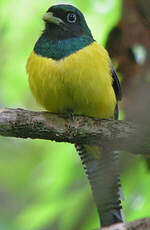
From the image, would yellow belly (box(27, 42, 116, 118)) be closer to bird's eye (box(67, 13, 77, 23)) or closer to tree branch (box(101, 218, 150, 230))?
bird's eye (box(67, 13, 77, 23))

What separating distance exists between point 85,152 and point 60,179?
50cm

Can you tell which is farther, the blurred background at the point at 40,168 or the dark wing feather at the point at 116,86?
the dark wing feather at the point at 116,86

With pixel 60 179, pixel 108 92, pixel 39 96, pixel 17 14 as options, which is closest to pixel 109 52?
pixel 108 92

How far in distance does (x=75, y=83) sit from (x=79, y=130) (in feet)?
1.81

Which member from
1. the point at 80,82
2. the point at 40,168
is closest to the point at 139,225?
the point at 80,82

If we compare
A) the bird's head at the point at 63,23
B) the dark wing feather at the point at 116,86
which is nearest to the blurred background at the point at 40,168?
the bird's head at the point at 63,23

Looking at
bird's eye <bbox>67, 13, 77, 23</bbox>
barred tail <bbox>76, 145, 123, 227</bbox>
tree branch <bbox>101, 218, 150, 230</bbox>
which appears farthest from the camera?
bird's eye <bbox>67, 13, 77, 23</bbox>

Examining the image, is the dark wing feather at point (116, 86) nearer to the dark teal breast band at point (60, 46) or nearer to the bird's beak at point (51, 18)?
the dark teal breast band at point (60, 46)

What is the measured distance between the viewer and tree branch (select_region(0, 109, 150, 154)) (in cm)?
574

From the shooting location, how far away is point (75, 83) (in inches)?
239

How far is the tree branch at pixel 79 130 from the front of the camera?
574 centimetres

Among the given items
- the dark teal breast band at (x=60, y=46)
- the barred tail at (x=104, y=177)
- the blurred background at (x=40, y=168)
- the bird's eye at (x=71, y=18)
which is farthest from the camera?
the bird's eye at (x=71, y=18)

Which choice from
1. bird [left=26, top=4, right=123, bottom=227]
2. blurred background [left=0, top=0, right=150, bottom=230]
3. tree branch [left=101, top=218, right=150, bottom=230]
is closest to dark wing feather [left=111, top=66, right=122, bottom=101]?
bird [left=26, top=4, right=123, bottom=227]

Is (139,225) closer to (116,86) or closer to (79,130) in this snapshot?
(79,130)
